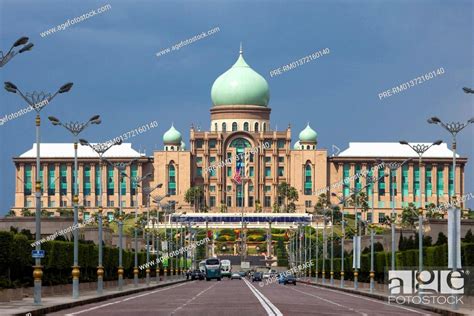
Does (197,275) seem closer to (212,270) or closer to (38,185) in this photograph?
(212,270)

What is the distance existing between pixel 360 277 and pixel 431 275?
42.3 m

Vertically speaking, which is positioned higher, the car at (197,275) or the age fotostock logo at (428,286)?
the age fotostock logo at (428,286)

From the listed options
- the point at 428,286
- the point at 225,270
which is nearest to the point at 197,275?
the point at 225,270

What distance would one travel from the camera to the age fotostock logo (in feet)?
170

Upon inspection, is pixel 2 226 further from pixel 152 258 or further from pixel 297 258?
pixel 297 258

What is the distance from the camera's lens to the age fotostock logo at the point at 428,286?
51.8 m

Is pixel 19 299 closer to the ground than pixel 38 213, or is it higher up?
closer to the ground

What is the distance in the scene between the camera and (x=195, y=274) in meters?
150

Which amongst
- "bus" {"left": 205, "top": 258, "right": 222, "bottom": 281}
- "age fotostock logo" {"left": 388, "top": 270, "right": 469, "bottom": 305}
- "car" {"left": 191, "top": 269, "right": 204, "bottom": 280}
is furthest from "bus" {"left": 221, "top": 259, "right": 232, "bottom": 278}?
"age fotostock logo" {"left": 388, "top": 270, "right": 469, "bottom": 305}

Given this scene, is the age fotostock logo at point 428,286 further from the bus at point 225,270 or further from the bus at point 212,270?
the bus at point 225,270

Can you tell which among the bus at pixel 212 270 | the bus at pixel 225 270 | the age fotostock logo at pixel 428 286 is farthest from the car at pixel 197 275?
the age fotostock logo at pixel 428 286

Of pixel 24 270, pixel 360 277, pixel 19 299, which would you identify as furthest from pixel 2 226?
pixel 19 299

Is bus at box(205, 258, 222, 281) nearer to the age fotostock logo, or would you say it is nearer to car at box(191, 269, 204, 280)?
car at box(191, 269, 204, 280)

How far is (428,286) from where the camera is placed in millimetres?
62000
